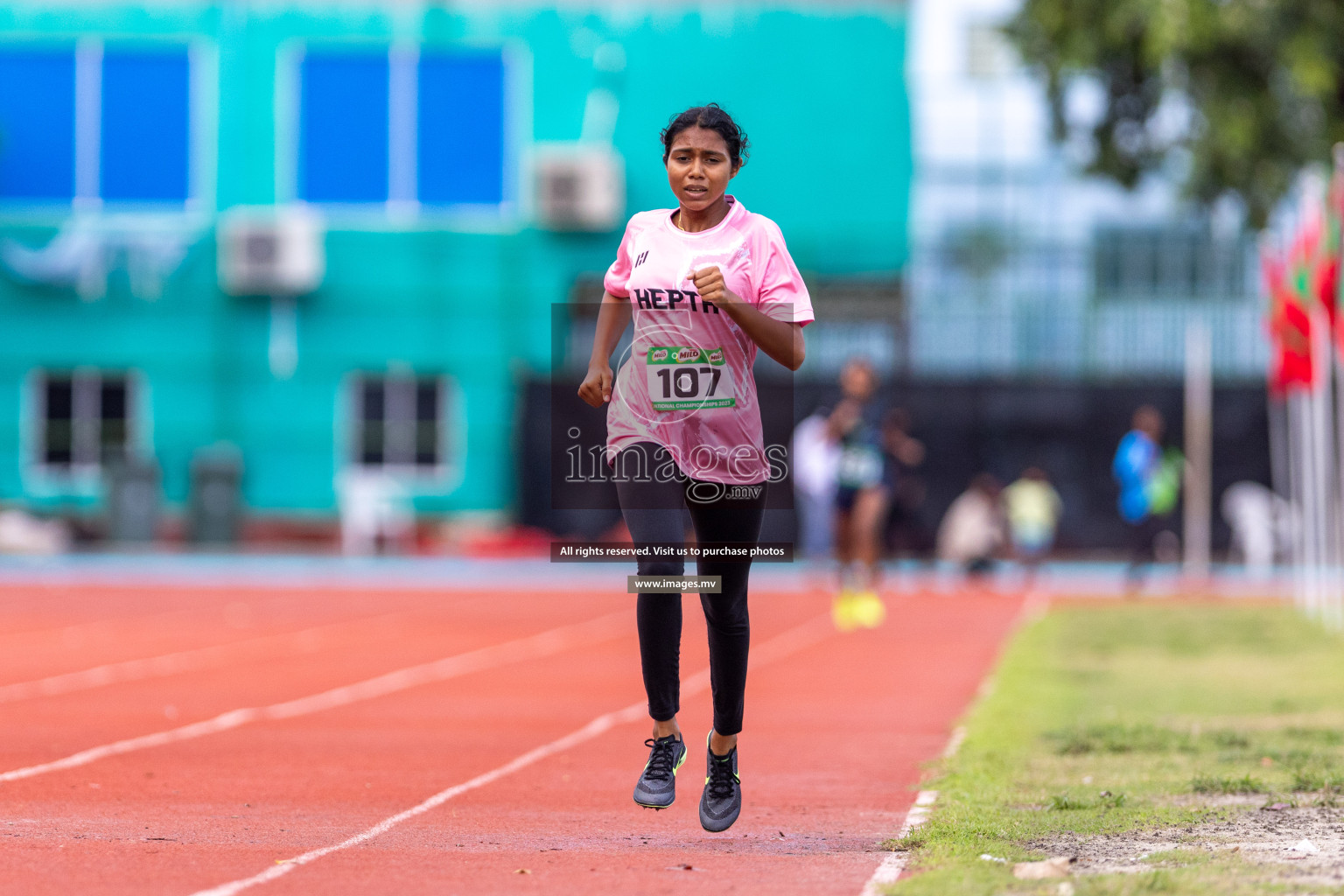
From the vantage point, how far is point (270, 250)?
32188 mm

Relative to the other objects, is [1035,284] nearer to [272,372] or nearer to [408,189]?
[408,189]

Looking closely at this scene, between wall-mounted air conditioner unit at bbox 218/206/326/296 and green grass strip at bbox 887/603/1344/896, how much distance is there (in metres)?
19.4

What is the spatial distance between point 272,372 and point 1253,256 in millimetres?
15670

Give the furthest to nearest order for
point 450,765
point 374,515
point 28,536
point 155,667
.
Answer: point 374,515
point 28,536
point 155,667
point 450,765

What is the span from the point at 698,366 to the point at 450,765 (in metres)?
2.89

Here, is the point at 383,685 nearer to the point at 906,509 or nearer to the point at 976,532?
the point at 976,532

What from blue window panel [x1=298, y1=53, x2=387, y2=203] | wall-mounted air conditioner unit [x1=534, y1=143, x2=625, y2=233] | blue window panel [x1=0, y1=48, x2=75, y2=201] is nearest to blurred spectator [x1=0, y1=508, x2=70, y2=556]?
blue window panel [x1=0, y1=48, x2=75, y2=201]

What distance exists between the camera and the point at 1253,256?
32781 mm

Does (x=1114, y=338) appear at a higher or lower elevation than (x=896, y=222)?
lower

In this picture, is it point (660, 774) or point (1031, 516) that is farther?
point (1031, 516)

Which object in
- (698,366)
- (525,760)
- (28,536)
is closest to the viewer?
(698,366)

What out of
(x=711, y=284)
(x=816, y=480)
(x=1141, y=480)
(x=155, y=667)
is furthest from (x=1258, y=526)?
(x=711, y=284)

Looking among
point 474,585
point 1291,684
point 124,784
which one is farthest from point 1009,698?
point 474,585

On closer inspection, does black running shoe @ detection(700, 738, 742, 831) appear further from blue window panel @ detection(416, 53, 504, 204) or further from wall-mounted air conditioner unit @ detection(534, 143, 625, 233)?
blue window panel @ detection(416, 53, 504, 204)
